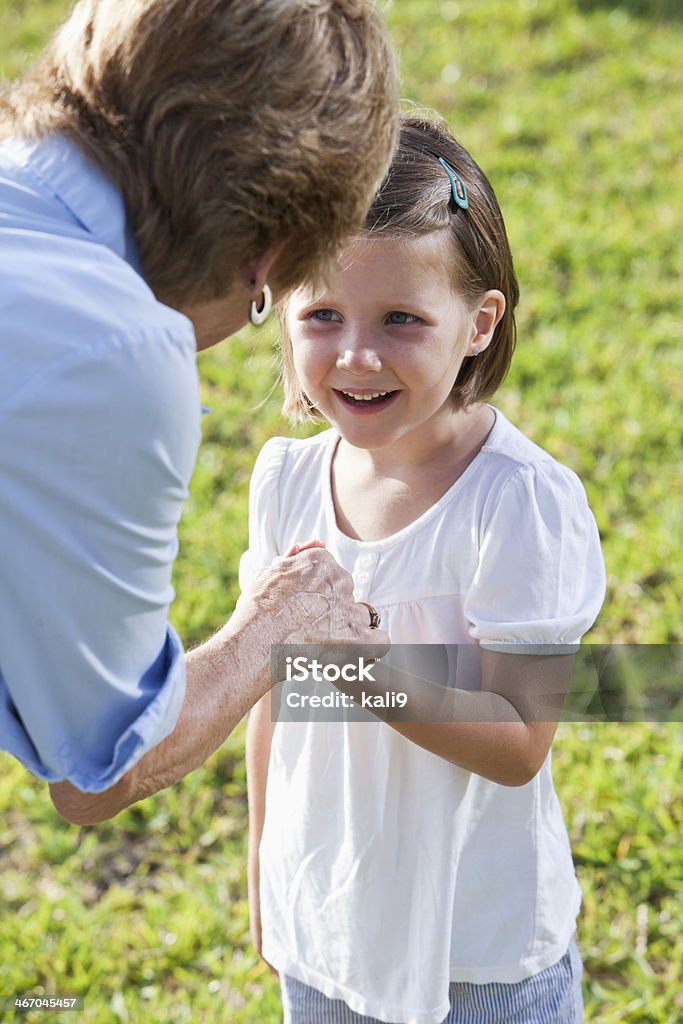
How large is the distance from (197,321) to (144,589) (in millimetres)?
375

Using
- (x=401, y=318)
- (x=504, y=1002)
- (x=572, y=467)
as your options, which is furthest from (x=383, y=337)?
(x=572, y=467)

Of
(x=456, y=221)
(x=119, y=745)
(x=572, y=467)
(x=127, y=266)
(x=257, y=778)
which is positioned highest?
(x=127, y=266)

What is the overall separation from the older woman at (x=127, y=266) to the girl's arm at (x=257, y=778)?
0.68 meters

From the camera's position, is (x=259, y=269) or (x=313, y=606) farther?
(x=313, y=606)

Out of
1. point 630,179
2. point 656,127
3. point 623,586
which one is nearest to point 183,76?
point 623,586

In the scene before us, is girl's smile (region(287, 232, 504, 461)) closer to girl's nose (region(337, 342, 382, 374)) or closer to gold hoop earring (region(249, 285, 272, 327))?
girl's nose (region(337, 342, 382, 374))

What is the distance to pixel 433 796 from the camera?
196 centimetres

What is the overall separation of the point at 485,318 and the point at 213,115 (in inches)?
28.8

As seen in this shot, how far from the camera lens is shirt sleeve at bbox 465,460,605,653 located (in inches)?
71.1

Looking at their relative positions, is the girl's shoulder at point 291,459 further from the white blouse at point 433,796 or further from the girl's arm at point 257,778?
the girl's arm at point 257,778

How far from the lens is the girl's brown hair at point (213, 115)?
1383 mm

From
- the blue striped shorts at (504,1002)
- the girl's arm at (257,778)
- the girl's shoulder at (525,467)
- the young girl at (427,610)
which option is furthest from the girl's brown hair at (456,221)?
the blue striped shorts at (504,1002)

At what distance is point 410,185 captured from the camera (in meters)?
1.83

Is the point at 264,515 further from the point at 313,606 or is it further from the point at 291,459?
the point at 313,606
